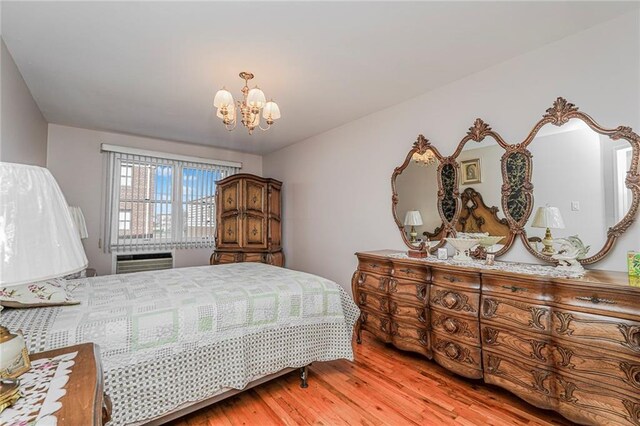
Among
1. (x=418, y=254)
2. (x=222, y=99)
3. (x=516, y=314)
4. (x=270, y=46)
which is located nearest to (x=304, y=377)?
(x=418, y=254)

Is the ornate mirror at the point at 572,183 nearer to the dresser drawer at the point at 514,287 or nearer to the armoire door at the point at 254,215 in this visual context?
the dresser drawer at the point at 514,287

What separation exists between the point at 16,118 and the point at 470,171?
398cm

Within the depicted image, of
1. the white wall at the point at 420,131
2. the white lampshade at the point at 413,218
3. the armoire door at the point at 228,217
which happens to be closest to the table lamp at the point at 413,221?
the white lampshade at the point at 413,218

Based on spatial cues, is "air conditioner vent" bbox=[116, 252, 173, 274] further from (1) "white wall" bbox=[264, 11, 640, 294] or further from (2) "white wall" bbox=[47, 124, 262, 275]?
(1) "white wall" bbox=[264, 11, 640, 294]

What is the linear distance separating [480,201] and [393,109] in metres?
1.42

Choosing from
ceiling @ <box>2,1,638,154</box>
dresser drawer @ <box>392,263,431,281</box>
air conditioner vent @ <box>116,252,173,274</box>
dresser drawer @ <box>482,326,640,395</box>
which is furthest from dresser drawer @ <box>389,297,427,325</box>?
air conditioner vent @ <box>116,252,173,274</box>

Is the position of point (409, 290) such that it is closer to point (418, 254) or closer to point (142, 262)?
point (418, 254)

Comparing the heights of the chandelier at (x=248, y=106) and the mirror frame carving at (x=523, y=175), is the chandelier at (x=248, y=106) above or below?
above

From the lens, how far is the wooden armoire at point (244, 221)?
444 cm

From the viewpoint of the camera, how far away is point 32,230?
716 mm

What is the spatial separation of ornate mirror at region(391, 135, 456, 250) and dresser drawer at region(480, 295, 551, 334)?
0.85 m

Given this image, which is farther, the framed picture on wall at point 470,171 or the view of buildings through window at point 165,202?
the view of buildings through window at point 165,202

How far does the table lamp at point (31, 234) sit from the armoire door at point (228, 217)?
145 inches

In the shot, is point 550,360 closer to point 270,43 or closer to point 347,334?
point 347,334
